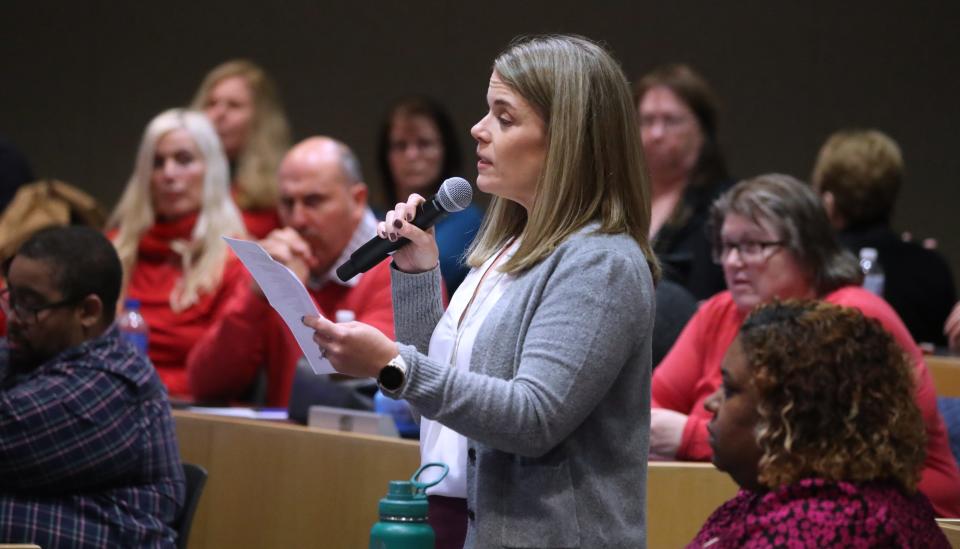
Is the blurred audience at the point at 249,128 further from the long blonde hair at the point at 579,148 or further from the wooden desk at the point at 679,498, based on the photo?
the long blonde hair at the point at 579,148

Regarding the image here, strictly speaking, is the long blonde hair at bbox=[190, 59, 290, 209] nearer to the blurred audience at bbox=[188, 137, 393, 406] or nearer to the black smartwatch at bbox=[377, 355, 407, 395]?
the blurred audience at bbox=[188, 137, 393, 406]

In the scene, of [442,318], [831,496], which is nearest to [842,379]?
[831,496]

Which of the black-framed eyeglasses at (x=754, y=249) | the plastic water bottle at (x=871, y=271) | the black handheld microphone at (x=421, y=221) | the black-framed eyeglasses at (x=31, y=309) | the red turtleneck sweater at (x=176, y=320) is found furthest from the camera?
the plastic water bottle at (x=871, y=271)

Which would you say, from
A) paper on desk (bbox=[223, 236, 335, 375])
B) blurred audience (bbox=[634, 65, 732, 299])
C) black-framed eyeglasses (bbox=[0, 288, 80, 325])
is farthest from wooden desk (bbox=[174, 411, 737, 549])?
blurred audience (bbox=[634, 65, 732, 299])

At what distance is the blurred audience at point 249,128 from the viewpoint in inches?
209

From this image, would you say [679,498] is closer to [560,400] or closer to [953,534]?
[953,534]

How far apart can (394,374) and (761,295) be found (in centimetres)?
187

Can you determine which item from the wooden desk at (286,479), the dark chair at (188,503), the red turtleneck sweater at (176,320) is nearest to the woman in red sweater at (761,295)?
the wooden desk at (286,479)

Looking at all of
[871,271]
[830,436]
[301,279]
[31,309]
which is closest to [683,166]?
[871,271]

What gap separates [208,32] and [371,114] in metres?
0.95

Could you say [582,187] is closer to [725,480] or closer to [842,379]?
[842,379]

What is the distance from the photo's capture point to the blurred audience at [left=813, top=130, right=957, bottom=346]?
16.5 feet

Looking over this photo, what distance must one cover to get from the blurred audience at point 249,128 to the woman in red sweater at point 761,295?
6.75 feet

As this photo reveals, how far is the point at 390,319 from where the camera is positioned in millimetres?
4062
